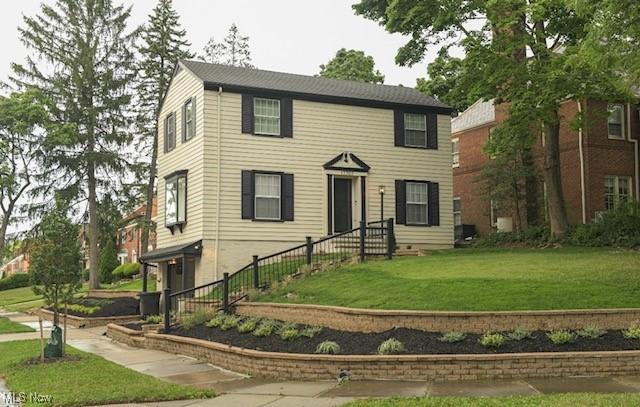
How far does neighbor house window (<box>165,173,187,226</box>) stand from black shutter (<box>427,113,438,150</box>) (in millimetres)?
8925

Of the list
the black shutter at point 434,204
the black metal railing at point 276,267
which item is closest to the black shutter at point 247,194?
the black metal railing at point 276,267

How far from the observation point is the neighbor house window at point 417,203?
78.0 ft

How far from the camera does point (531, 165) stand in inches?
1032

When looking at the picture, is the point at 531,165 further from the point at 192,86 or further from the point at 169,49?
the point at 169,49

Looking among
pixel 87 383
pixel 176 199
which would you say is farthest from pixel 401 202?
pixel 87 383

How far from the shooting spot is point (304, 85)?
23.5 m

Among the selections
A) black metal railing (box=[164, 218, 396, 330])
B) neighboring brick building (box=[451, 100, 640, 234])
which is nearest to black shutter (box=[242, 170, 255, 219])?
black metal railing (box=[164, 218, 396, 330])

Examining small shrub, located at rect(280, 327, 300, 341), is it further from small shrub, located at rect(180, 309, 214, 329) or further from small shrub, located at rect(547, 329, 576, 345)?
small shrub, located at rect(547, 329, 576, 345)

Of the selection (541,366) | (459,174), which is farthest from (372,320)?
(459,174)

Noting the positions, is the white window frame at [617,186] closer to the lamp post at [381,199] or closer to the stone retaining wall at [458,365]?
the lamp post at [381,199]

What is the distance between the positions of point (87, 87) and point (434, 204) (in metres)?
21.2

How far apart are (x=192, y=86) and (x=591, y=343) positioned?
1553 cm

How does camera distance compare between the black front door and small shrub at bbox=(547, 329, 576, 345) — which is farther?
the black front door

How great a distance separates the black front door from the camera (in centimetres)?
2280
